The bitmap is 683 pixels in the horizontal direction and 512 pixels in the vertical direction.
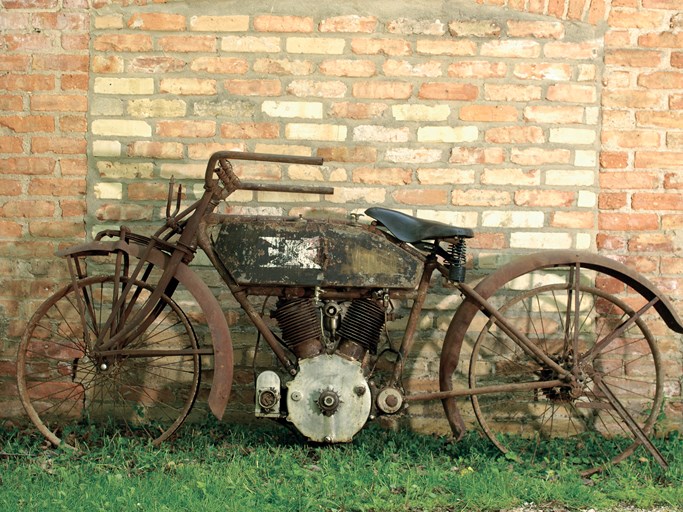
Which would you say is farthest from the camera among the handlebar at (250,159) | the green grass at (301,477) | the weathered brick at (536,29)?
the weathered brick at (536,29)

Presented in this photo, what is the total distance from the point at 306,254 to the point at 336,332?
393mm

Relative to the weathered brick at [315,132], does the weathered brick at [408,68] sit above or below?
above

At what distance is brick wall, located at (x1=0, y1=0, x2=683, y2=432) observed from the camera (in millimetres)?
4023

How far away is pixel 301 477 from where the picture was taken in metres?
3.39

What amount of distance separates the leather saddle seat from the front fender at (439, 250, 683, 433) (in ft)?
0.96

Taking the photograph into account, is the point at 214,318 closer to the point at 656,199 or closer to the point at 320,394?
the point at 320,394

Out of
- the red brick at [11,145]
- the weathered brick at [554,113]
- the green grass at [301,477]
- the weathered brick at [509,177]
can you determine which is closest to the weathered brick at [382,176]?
the weathered brick at [509,177]

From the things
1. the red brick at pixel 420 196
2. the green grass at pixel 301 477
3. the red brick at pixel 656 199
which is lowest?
the green grass at pixel 301 477

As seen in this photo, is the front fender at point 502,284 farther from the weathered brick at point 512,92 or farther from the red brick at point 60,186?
the red brick at point 60,186

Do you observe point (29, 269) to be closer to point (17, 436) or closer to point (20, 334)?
point (20, 334)

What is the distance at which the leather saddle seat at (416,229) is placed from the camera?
11.5ft

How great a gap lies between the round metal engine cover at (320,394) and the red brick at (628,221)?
59.5 inches

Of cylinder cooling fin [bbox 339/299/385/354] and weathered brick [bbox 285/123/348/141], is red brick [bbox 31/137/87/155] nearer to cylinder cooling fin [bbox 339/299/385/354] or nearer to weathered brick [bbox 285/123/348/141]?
weathered brick [bbox 285/123/348/141]

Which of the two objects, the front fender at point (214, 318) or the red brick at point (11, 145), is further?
the red brick at point (11, 145)
